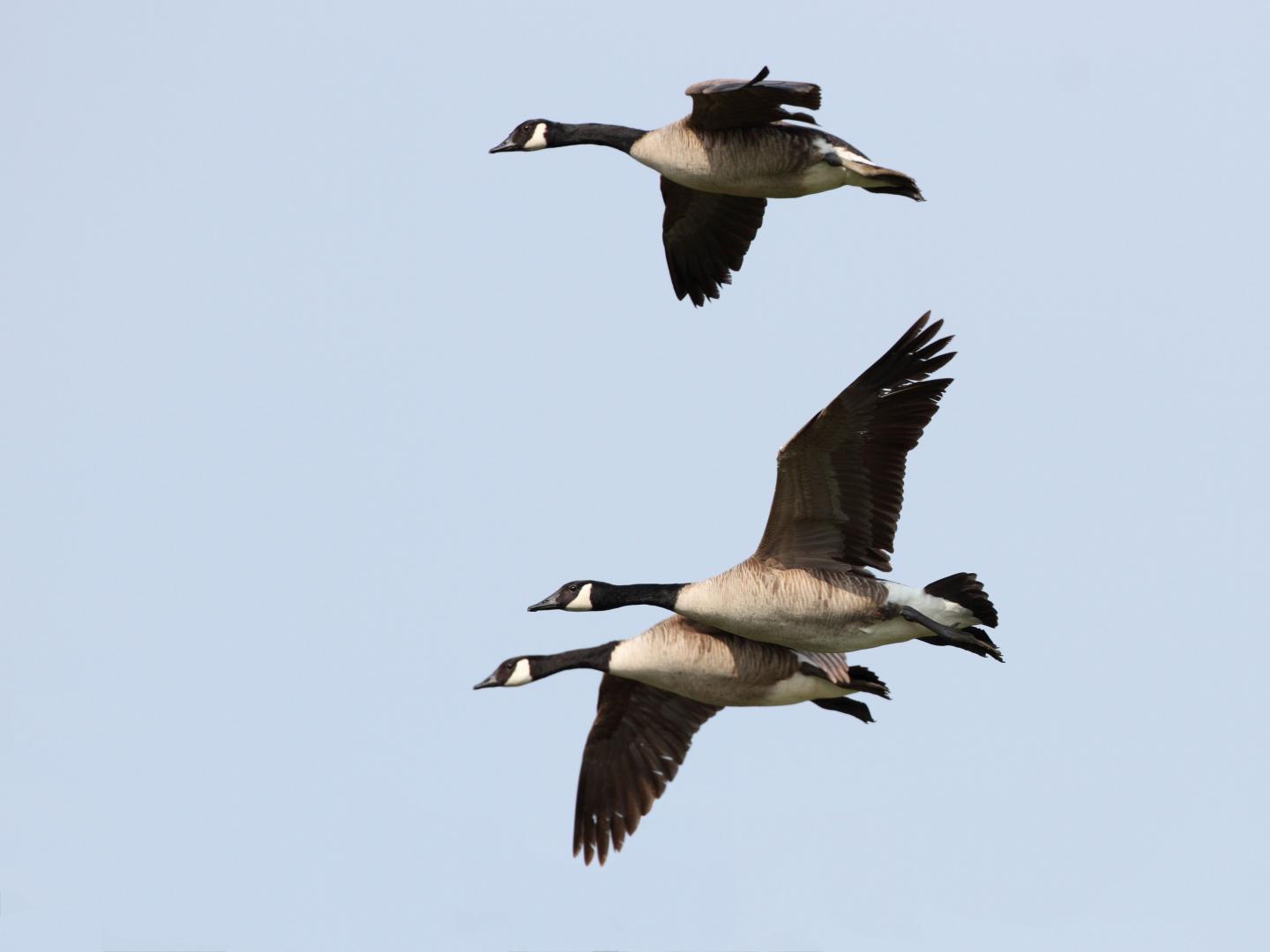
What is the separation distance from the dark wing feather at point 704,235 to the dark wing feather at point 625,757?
3.55m

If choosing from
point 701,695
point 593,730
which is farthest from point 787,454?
point 593,730

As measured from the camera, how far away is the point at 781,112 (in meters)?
14.7

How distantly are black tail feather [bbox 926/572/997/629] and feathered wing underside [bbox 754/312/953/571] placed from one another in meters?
0.44

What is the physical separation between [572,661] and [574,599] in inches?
17.9

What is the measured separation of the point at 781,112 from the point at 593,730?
15.3 ft

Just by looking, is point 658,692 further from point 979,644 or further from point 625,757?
point 979,644

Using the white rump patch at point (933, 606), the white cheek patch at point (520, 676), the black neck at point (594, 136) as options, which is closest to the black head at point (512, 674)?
the white cheek patch at point (520, 676)

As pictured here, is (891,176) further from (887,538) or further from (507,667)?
(507,667)

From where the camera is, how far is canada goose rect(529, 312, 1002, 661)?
1376 cm

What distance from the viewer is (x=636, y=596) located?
1478 cm

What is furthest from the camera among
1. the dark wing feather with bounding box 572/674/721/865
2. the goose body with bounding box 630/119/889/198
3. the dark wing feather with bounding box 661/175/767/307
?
the dark wing feather with bounding box 661/175/767/307

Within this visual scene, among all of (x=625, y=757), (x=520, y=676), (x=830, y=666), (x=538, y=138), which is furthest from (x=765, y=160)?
(x=625, y=757)

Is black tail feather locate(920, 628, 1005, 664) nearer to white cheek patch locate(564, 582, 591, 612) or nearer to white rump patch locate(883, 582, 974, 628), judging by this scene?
white rump patch locate(883, 582, 974, 628)

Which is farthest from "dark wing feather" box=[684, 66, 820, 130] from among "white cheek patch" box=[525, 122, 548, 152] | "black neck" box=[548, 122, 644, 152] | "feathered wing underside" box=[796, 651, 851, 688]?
"feathered wing underside" box=[796, 651, 851, 688]
